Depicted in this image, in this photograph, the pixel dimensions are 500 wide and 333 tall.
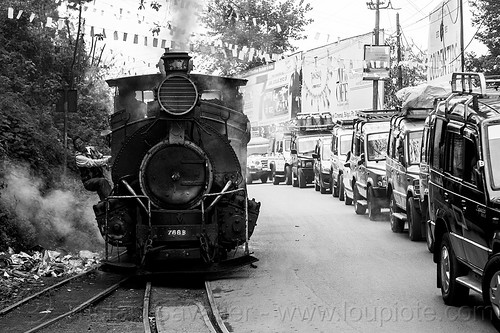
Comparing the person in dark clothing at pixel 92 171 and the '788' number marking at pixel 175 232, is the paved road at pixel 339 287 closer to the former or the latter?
the '788' number marking at pixel 175 232

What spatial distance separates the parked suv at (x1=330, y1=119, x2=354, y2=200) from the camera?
2839 cm

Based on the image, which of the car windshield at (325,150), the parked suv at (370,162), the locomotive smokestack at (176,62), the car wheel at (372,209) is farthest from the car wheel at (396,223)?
the car windshield at (325,150)

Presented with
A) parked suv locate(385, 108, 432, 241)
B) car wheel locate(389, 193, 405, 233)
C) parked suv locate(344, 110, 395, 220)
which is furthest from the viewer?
parked suv locate(344, 110, 395, 220)

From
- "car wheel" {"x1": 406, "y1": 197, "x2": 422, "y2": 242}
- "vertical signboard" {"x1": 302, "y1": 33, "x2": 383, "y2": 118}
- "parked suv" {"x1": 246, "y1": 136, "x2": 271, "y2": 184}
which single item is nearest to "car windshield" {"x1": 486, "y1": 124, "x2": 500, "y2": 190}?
"car wheel" {"x1": 406, "y1": 197, "x2": 422, "y2": 242}

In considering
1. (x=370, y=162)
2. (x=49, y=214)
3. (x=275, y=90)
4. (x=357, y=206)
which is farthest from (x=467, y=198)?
(x=275, y=90)

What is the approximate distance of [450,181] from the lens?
1023cm

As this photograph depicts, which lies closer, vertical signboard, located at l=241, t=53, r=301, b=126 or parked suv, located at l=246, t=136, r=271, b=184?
parked suv, located at l=246, t=136, r=271, b=184

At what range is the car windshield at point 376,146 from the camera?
72.3 feet

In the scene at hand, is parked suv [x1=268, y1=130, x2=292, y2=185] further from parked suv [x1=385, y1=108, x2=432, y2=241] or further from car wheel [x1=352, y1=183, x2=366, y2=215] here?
parked suv [x1=385, y1=108, x2=432, y2=241]

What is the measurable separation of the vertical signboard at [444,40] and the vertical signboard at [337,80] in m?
3.01

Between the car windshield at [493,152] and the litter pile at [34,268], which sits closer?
the car windshield at [493,152]

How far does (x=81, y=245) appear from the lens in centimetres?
1703

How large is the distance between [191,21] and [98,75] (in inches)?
682

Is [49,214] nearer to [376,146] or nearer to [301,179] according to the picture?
[376,146]
